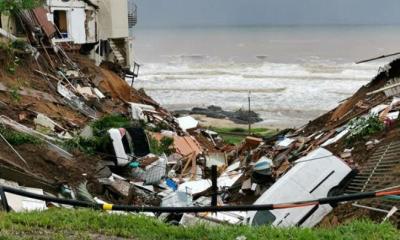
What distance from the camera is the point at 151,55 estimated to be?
83.8 metres

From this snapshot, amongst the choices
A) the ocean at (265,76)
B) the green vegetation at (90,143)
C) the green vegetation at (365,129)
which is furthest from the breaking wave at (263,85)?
the green vegetation at (90,143)

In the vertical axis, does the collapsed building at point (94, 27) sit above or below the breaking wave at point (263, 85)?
above

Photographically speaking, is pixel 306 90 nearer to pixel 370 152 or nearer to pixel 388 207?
pixel 370 152

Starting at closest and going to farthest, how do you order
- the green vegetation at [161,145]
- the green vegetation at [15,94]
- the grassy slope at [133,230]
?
the grassy slope at [133,230] → the green vegetation at [15,94] → the green vegetation at [161,145]

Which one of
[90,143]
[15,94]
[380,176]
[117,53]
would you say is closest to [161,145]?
[90,143]

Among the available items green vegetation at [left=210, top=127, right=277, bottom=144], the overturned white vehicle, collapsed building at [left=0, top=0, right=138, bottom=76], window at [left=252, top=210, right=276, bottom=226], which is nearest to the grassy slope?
Answer: window at [left=252, top=210, right=276, bottom=226]

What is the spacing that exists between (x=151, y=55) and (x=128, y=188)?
74.6 meters

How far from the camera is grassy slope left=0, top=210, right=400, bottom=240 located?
4852mm

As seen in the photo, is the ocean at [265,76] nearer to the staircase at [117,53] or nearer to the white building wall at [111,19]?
the staircase at [117,53]

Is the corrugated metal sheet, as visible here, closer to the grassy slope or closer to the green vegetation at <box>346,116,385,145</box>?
the green vegetation at <box>346,116,385,145</box>

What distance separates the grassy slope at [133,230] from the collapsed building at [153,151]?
133 centimetres

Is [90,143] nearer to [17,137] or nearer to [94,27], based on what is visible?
[17,137]

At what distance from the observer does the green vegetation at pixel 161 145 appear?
48.9ft

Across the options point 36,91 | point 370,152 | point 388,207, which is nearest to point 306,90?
point 36,91
